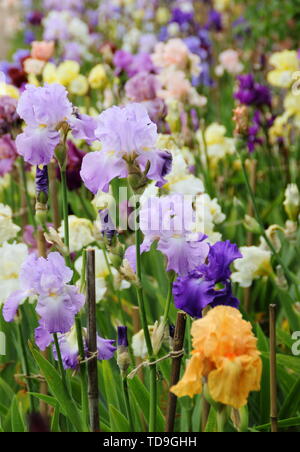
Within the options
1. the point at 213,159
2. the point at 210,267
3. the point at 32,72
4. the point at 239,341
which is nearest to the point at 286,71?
the point at 213,159

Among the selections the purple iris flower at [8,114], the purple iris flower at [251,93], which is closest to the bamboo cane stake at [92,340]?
the purple iris flower at [8,114]

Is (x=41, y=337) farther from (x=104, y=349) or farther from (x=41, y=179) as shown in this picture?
(x=41, y=179)

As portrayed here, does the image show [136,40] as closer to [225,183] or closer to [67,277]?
[225,183]

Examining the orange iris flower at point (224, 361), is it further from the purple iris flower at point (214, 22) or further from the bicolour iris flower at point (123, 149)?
the purple iris flower at point (214, 22)

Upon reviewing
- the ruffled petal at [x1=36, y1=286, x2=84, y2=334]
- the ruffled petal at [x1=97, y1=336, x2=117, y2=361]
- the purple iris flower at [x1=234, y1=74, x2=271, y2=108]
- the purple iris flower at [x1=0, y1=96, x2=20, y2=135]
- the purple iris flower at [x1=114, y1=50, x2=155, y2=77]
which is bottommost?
the ruffled petal at [x1=97, y1=336, x2=117, y2=361]

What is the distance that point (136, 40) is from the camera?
5.64m

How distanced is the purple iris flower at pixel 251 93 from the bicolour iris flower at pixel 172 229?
63.0 inches

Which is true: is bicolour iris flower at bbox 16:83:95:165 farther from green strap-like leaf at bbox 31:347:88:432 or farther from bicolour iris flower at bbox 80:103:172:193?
green strap-like leaf at bbox 31:347:88:432

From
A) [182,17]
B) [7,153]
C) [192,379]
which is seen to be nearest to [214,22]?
[182,17]

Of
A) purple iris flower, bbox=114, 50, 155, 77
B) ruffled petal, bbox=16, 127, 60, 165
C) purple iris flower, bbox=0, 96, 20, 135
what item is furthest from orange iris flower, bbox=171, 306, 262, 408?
purple iris flower, bbox=114, 50, 155, 77

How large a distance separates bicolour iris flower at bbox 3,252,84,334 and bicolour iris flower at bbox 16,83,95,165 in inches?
7.1

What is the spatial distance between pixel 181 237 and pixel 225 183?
1.83 m

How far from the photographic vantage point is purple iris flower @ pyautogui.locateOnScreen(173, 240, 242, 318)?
111cm

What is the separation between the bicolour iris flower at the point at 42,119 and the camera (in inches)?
44.4
